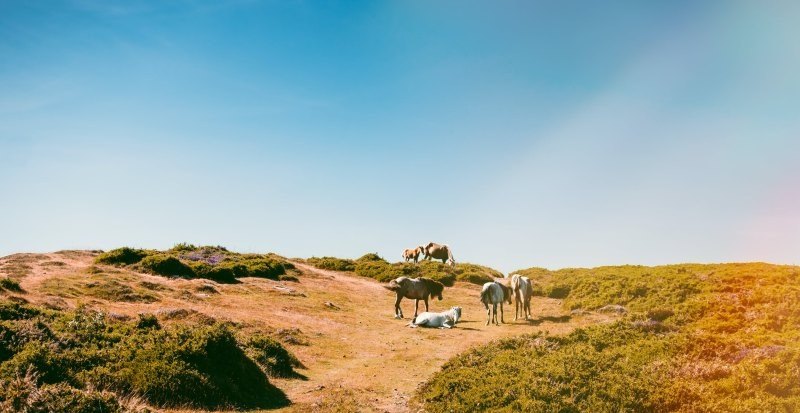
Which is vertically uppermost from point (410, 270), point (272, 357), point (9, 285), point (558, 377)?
point (410, 270)

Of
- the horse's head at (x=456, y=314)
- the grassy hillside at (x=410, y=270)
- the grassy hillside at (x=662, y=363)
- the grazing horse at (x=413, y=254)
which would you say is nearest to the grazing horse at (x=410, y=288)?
the horse's head at (x=456, y=314)

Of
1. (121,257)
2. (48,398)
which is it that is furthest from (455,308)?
(121,257)

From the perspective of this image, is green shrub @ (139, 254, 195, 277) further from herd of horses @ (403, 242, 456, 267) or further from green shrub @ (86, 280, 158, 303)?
herd of horses @ (403, 242, 456, 267)

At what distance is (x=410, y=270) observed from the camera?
53.4 m

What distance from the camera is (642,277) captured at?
107 ft

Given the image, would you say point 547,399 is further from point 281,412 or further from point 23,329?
point 23,329

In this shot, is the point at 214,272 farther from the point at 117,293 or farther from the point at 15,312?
the point at 15,312

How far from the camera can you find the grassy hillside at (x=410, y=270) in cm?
4978

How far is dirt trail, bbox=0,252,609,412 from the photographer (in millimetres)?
16141

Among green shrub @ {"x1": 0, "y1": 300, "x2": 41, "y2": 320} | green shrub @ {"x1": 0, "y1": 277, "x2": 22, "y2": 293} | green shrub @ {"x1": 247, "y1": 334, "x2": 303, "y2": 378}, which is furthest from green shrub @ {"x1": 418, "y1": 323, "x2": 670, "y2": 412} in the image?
green shrub @ {"x1": 0, "y1": 277, "x2": 22, "y2": 293}

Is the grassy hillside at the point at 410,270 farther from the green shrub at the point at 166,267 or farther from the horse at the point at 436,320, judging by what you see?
the horse at the point at 436,320

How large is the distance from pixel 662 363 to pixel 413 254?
5562 cm

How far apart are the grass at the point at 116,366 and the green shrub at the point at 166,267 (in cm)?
2351

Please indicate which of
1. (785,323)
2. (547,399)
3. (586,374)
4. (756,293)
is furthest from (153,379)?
(756,293)
